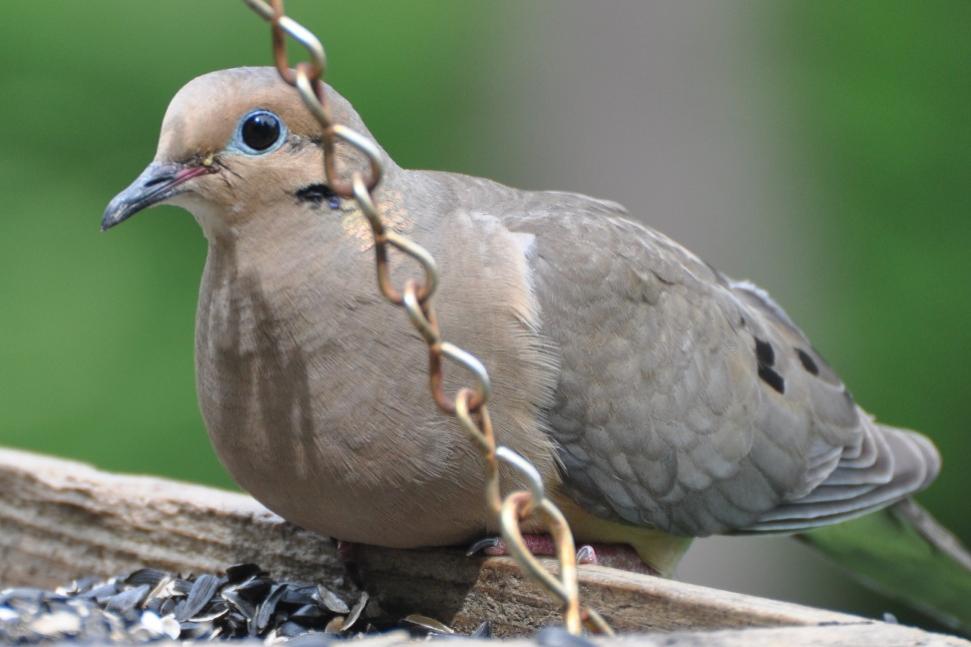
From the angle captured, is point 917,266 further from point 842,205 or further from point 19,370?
point 19,370

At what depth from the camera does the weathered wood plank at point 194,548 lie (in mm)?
2816

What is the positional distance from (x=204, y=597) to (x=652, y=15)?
3.80 m

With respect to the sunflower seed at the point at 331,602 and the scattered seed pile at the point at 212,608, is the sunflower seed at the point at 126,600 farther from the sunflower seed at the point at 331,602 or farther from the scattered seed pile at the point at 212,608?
the sunflower seed at the point at 331,602

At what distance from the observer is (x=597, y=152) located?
6191 mm

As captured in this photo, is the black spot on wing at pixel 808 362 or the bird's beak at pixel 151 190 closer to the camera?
the bird's beak at pixel 151 190

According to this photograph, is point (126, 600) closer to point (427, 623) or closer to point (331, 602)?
point (331, 602)

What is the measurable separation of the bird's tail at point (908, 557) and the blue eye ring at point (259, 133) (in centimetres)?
208

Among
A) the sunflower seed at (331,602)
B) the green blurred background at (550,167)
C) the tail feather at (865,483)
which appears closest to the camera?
the sunflower seed at (331,602)

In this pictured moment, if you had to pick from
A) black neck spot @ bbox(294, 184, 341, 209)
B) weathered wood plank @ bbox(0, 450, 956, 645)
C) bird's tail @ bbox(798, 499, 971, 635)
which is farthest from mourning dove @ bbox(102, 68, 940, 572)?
bird's tail @ bbox(798, 499, 971, 635)

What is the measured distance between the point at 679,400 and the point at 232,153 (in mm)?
1186

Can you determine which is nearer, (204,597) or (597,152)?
(204,597)

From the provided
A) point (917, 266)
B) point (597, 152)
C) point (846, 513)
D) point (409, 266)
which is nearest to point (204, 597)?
point (409, 266)

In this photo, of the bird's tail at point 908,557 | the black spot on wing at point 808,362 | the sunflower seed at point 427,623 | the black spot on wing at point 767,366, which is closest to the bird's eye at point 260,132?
the sunflower seed at point 427,623

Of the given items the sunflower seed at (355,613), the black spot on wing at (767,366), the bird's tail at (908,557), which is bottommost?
the bird's tail at (908,557)
